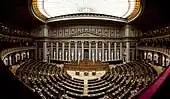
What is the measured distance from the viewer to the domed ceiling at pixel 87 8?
32450 millimetres

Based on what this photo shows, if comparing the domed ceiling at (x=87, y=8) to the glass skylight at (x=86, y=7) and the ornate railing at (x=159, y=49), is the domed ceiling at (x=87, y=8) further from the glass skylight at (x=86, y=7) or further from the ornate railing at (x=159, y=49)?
the ornate railing at (x=159, y=49)

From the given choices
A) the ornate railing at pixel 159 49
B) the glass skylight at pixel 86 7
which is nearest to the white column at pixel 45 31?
the glass skylight at pixel 86 7

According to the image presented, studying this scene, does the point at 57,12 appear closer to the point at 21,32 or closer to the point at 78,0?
the point at 78,0

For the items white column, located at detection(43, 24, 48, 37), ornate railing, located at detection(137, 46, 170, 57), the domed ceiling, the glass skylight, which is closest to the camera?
ornate railing, located at detection(137, 46, 170, 57)

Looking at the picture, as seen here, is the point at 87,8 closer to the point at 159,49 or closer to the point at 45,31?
the point at 45,31

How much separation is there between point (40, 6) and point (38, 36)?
6876 millimetres

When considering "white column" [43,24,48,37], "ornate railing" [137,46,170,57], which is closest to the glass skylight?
"white column" [43,24,48,37]

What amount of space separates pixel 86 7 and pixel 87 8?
35 centimetres

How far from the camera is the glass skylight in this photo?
1298 inches

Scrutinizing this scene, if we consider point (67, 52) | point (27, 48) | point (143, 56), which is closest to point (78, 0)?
point (67, 52)

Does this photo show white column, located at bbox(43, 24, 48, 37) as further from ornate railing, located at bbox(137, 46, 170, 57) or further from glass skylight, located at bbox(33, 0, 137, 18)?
ornate railing, located at bbox(137, 46, 170, 57)

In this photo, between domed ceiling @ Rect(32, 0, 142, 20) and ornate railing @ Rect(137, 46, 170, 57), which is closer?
ornate railing @ Rect(137, 46, 170, 57)

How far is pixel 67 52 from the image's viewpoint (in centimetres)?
3769

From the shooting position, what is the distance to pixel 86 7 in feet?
124
